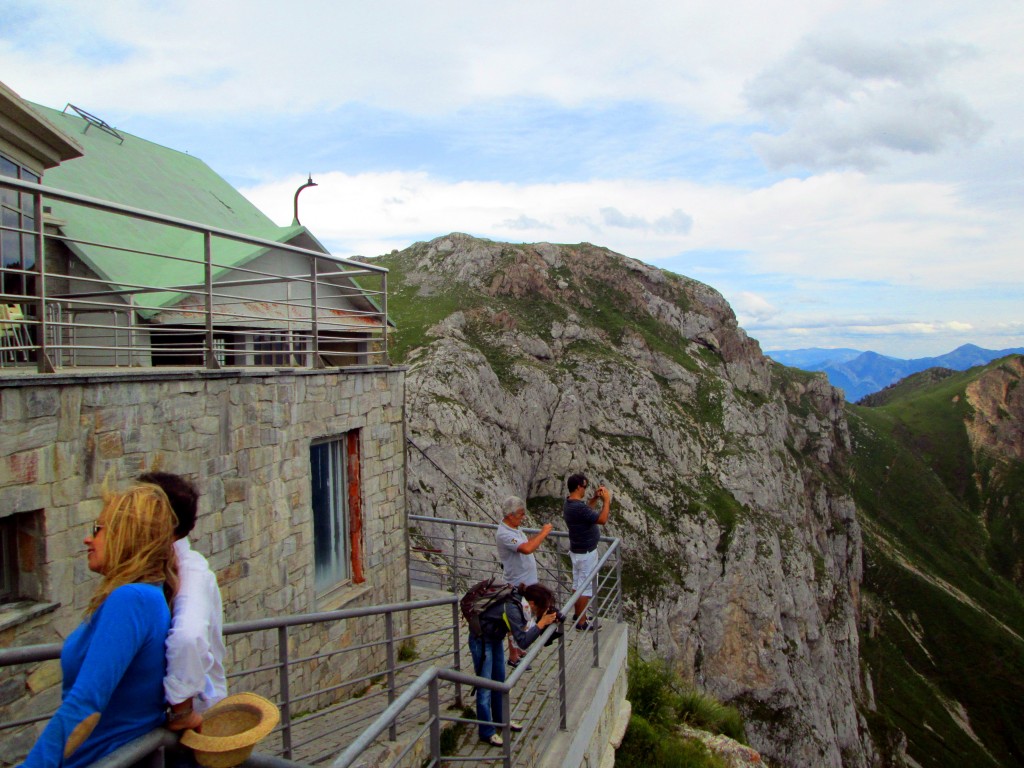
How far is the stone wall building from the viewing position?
4305 mm

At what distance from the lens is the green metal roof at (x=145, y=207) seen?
998 centimetres

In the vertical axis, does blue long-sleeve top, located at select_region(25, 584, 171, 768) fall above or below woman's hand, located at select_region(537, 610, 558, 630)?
above

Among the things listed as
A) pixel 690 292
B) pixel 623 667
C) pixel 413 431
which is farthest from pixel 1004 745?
pixel 623 667

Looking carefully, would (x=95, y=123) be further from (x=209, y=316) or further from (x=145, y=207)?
(x=209, y=316)

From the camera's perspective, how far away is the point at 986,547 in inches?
3570

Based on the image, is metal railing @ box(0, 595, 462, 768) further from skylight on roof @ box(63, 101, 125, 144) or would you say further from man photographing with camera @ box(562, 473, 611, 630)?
skylight on roof @ box(63, 101, 125, 144)

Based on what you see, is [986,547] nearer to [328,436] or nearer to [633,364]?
[633,364]

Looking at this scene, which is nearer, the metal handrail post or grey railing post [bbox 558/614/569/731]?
the metal handrail post

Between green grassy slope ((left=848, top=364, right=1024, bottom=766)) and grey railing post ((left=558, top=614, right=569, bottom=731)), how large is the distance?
194 feet

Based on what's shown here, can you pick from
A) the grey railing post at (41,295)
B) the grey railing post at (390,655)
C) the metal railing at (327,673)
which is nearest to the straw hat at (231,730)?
the metal railing at (327,673)

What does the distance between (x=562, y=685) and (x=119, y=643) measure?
15.7ft

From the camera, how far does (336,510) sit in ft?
26.9

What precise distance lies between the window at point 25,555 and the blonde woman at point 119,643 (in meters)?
2.32

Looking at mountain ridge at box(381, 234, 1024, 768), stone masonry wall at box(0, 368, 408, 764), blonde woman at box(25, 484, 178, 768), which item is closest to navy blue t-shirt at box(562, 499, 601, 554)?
stone masonry wall at box(0, 368, 408, 764)
